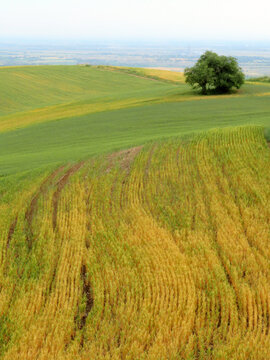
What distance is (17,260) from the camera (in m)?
14.1

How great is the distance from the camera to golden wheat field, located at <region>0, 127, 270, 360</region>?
406 inches

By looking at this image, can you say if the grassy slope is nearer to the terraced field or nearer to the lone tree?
the terraced field

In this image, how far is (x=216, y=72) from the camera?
50.4 m

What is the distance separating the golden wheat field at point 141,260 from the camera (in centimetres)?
1032

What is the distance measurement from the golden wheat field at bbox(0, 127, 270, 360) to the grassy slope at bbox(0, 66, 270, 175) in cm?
561

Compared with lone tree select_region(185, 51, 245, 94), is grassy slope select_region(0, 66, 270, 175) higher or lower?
lower

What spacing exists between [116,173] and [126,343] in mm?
12598

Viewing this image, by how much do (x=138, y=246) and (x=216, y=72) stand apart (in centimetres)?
4302

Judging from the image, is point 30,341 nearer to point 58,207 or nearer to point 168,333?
point 168,333

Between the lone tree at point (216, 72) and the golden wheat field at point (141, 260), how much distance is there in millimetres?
30084

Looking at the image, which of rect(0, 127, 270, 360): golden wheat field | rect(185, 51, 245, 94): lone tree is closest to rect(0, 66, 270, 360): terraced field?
rect(0, 127, 270, 360): golden wheat field

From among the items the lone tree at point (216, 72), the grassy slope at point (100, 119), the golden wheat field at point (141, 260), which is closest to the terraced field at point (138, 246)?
the golden wheat field at point (141, 260)

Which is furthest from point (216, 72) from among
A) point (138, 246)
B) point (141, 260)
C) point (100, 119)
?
point (141, 260)

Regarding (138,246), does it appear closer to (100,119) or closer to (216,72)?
(100,119)
